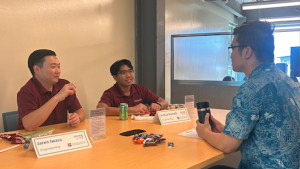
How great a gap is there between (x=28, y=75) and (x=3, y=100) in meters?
0.37

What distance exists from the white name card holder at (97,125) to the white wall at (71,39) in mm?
1543

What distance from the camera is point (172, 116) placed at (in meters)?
2.12

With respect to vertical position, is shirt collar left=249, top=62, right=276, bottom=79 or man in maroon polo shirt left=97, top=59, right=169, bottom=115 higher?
shirt collar left=249, top=62, right=276, bottom=79

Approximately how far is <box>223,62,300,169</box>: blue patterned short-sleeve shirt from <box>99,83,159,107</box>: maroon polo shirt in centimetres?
159

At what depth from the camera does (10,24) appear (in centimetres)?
269

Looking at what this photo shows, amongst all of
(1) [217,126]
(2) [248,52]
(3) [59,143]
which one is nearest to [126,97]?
(1) [217,126]

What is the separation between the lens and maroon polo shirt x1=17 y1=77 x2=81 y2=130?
6.45ft

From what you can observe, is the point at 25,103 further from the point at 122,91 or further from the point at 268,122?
the point at 268,122

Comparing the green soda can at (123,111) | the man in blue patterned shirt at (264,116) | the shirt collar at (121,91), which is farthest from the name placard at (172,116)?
the shirt collar at (121,91)

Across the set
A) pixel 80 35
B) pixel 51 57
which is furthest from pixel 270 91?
pixel 80 35

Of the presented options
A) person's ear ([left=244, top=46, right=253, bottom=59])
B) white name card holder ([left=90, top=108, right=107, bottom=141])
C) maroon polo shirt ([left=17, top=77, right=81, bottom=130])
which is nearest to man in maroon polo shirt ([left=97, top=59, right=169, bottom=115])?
maroon polo shirt ([left=17, top=77, right=81, bottom=130])

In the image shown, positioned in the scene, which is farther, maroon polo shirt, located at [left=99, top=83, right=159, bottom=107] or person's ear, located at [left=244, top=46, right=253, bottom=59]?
maroon polo shirt, located at [left=99, top=83, right=159, bottom=107]

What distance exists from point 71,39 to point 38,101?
142 cm

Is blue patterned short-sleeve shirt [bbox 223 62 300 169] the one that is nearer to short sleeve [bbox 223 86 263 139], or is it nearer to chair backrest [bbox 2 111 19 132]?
short sleeve [bbox 223 86 263 139]
